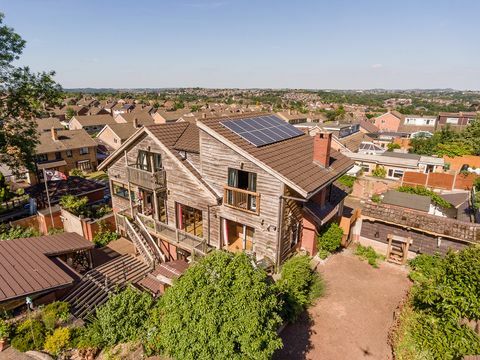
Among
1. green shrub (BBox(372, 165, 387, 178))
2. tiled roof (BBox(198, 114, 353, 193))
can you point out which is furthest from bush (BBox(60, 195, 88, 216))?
green shrub (BBox(372, 165, 387, 178))

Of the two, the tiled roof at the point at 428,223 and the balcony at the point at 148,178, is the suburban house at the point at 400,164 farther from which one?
the balcony at the point at 148,178

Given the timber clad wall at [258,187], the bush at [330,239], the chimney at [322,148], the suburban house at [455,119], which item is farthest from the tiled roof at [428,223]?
the suburban house at [455,119]

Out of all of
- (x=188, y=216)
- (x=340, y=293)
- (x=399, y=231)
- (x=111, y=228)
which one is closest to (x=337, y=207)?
(x=399, y=231)

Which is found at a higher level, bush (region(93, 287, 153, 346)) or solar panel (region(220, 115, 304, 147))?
solar panel (region(220, 115, 304, 147))

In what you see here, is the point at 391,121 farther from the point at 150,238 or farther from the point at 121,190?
the point at 150,238

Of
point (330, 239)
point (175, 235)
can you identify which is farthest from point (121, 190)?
point (330, 239)

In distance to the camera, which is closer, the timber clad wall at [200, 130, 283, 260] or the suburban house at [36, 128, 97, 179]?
the timber clad wall at [200, 130, 283, 260]

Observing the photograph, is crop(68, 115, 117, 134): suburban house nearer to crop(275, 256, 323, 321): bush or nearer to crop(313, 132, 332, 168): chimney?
crop(313, 132, 332, 168): chimney
